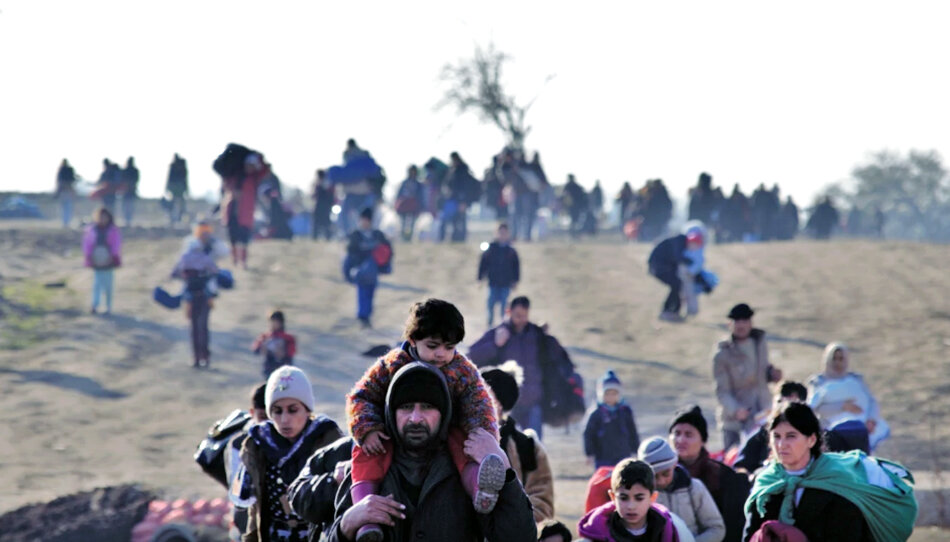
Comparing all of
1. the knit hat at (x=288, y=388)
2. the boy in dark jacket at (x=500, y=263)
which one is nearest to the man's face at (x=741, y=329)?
the knit hat at (x=288, y=388)

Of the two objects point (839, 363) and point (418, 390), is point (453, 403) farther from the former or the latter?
point (839, 363)

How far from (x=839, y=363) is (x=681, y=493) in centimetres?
470

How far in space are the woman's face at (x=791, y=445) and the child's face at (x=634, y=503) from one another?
2.44 feet

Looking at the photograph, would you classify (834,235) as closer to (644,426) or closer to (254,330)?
(254,330)

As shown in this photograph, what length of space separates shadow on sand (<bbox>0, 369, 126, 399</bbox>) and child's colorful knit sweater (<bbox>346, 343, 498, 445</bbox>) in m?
14.5

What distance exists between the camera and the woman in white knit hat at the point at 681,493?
6.70 metres

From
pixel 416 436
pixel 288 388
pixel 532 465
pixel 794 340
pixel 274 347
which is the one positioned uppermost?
pixel 416 436

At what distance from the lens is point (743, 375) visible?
37.4ft

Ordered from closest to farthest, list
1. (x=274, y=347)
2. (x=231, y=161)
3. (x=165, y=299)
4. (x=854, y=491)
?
(x=854, y=491)
(x=274, y=347)
(x=165, y=299)
(x=231, y=161)

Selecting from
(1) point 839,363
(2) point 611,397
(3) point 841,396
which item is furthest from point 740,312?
(2) point 611,397

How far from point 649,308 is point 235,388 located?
9.31 meters

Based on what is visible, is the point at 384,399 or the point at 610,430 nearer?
the point at 384,399

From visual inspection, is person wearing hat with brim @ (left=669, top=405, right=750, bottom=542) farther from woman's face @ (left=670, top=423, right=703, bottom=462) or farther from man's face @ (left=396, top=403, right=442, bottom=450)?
man's face @ (left=396, top=403, right=442, bottom=450)

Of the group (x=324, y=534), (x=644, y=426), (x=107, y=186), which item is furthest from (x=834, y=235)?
(x=324, y=534)
